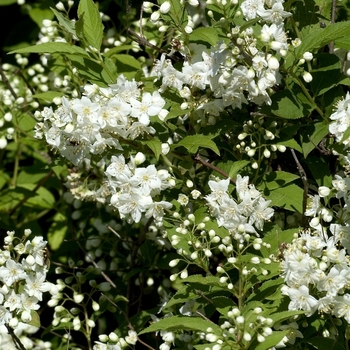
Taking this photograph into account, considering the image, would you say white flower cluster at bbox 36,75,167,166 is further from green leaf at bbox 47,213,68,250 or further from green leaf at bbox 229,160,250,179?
green leaf at bbox 47,213,68,250

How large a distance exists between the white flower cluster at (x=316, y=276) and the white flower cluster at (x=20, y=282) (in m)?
1.10

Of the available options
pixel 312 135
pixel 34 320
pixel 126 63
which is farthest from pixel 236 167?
Result: pixel 34 320

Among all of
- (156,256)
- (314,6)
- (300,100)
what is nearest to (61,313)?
(156,256)

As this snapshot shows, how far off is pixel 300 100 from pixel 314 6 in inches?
20.6

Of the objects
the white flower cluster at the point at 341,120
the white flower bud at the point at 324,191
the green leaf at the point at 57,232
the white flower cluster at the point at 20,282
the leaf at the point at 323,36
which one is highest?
the leaf at the point at 323,36

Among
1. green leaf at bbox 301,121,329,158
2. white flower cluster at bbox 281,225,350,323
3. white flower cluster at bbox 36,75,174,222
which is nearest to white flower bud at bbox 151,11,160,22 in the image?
white flower cluster at bbox 36,75,174,222

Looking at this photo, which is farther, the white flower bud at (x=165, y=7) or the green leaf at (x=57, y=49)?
the green leaf at (x=57, y=49)

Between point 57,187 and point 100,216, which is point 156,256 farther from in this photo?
point 57,187

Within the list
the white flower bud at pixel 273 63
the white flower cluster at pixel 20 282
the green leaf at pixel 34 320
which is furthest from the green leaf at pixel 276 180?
the green leaf at pixel 34 320

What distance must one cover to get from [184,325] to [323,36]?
1220mm

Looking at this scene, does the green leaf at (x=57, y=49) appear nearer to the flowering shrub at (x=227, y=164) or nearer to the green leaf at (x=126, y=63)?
the flowering shrub at (x=227, y=164)

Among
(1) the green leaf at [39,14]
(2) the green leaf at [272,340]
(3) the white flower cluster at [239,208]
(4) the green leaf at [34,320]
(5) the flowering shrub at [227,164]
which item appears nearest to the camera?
(2) the green leaf at [272,340]

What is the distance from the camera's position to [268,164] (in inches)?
124

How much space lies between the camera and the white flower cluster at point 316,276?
2510 mm
